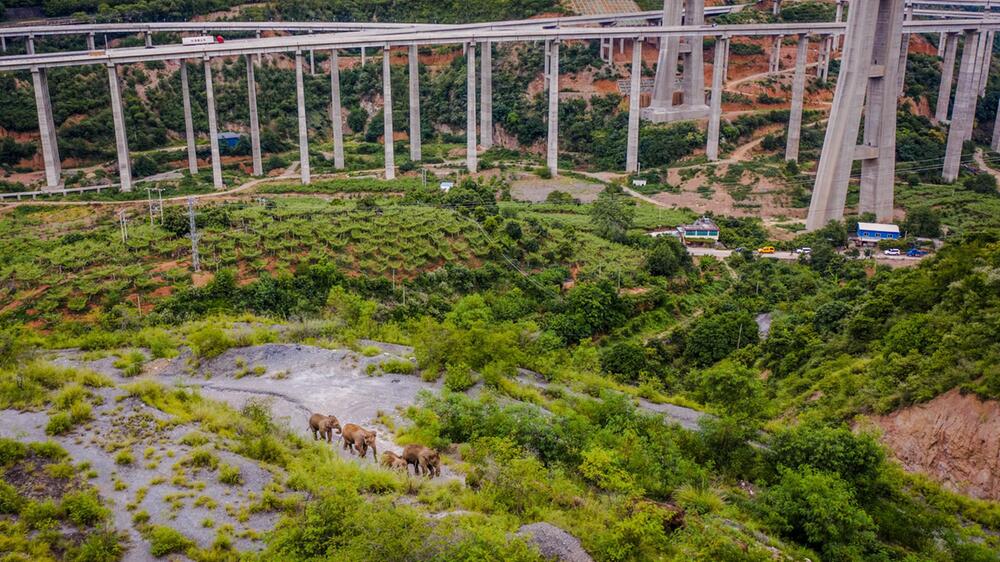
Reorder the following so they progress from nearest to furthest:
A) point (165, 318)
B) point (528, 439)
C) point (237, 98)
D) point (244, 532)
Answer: point (244, 532), point (528, 439), point (165, 318), point (237, 98)

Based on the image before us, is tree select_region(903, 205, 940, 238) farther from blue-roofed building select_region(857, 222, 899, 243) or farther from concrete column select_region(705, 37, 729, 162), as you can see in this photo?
concrete column select_region(705, 37, 729, 162)

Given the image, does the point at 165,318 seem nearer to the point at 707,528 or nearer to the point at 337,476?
the point at 337,476

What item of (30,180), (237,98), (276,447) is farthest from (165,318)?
(237,98)

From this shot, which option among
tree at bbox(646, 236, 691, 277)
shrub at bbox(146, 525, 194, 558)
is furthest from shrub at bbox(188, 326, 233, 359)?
tree at bbox(646, 236, 691, 277)

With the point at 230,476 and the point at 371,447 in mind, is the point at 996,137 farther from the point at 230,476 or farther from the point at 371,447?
the point at 230,476

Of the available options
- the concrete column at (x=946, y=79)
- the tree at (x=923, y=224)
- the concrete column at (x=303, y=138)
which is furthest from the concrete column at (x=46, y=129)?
the concrete column at (x=946, y=79)

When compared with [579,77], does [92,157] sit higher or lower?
lower

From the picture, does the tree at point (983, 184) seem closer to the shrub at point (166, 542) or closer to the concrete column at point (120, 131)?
the concrete column at point (120, 131)
